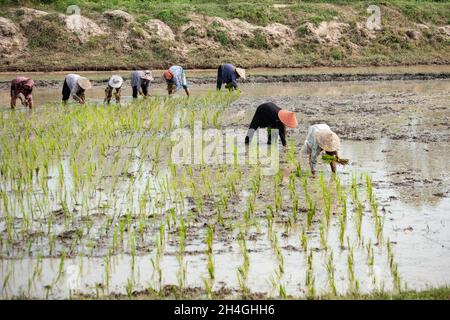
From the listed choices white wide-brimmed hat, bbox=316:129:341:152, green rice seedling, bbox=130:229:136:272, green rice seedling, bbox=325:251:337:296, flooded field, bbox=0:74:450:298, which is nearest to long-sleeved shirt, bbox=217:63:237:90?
flooded field, bbox=0:74:450:298

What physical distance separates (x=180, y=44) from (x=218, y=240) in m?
15.0

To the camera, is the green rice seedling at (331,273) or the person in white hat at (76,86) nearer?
the green rice seedling at (331,273)

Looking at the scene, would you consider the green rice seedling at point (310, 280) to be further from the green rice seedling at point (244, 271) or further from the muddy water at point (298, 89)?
the muddy water at point (298, 89)

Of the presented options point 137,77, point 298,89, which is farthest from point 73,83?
point 298,89

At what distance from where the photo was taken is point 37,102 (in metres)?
12.8

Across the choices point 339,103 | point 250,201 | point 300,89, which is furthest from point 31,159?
point 300,89

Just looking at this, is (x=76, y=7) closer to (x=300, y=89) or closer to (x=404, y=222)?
(x=300, y=89)

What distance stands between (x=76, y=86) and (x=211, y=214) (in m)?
5.83

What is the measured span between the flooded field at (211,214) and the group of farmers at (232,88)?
11.0 inches

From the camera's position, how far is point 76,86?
11078mm

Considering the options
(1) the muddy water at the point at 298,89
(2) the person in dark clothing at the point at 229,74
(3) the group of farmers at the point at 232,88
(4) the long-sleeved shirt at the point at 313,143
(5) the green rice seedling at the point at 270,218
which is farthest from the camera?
(1) the muddy water at the point at 298,89

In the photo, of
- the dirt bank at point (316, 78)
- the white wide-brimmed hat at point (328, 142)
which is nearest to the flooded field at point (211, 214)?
the white wide-brimmed hat at point (328, 142)

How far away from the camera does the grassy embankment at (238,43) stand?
61.1 feet

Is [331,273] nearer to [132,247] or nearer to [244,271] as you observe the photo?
[244,271]
